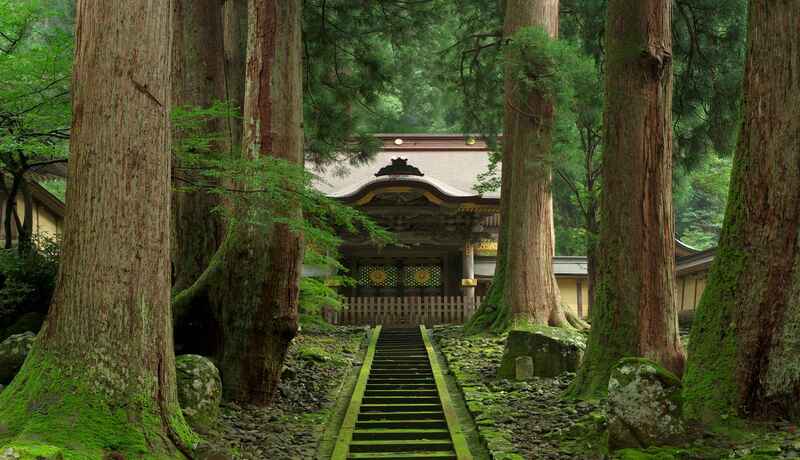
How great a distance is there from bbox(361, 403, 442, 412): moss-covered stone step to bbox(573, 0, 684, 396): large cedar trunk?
1838mm

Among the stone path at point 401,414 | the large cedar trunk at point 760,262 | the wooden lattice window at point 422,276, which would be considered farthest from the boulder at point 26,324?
the wooden lattice window at point 422,276

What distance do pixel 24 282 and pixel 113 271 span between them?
12.5ft

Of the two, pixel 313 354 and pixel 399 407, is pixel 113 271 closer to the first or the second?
pixel 399 407

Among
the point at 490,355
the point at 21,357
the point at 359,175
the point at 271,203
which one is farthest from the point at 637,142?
the point at 359,175

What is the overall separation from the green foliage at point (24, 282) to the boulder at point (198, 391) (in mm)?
2607

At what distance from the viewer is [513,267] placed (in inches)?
488

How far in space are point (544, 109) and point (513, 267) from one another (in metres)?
2.70

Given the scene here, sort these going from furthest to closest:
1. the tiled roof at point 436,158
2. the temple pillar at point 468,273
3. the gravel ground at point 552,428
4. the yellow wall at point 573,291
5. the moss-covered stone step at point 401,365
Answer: the tiled roof at point 436,158 → the yellow wall at point 573,291 → the temple pillar at point 468,273 → the moss-covered stone step at point 401,365 → the gravel ground at point 552,428

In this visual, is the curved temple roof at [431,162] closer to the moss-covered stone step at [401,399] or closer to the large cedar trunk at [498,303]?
the large cedar trunk at [498,303]

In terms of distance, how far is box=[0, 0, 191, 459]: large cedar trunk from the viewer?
4.57 metres

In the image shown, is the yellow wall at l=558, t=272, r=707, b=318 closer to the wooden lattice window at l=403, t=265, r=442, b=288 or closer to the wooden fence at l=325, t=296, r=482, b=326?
the wooden fence at l=325, t=296, r=482, b=326

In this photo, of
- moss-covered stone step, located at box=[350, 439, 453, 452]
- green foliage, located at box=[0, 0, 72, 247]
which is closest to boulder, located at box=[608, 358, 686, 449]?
moss-covered stone step, located at box=[350, 439, 453, 452]

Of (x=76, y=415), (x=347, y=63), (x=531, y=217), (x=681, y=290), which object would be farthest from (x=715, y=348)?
(x=681, y=290)

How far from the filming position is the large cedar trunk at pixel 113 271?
Result: 15.0 feet
